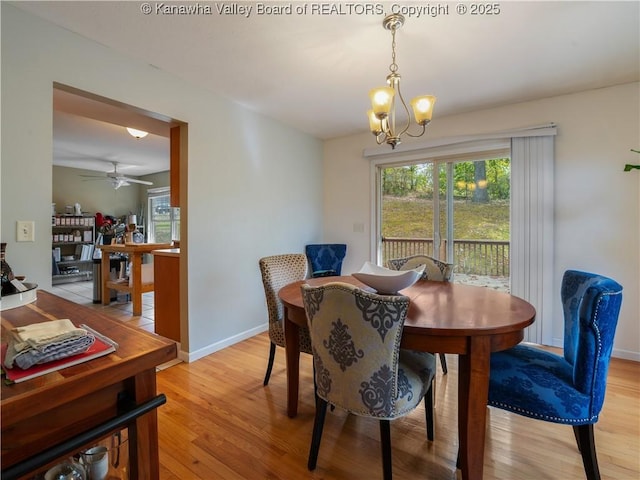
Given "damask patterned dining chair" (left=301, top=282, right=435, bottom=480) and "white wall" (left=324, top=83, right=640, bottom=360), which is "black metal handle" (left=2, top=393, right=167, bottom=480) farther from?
"white wall" (left=324, top=83, right=640, bottom=360)

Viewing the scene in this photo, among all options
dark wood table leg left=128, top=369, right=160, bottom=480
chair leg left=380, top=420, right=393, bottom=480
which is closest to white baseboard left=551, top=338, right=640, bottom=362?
chair leg left=380, top=420, right=393, bottom=480

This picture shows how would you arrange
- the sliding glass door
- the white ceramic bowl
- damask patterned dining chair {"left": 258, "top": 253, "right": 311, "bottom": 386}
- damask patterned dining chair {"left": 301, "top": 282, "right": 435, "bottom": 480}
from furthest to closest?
the sliding glass door < damask patterned dining chair {"left": 258, "top": 253, "right": 311, "bottom": 386} < the white ceramic bowl < damask patterned dining chair {"left": 301, "top": 282, "right": 435, "bottom": 480}

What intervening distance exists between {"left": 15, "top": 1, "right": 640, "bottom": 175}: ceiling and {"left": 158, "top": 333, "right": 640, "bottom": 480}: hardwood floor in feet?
7.81

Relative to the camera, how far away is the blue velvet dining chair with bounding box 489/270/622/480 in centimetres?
120

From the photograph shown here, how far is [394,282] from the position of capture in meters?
1.62

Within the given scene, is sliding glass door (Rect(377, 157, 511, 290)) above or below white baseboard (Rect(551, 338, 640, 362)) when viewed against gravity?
above

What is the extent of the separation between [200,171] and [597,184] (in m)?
3.54

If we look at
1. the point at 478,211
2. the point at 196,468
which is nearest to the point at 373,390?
the point at 196,468

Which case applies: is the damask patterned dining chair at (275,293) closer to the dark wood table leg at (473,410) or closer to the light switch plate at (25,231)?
the dark wood table leg at (473,410)

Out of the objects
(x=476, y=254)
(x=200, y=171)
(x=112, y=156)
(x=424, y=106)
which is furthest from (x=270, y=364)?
(x=112, y=156)

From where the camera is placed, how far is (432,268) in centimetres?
244

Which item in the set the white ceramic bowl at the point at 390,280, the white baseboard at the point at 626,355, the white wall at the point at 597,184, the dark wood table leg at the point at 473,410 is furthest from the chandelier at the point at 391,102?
the white baseboard at the point at 626,355

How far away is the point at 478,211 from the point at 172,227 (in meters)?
6.22

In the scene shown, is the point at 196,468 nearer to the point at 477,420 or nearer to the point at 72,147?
the point at 477,420
